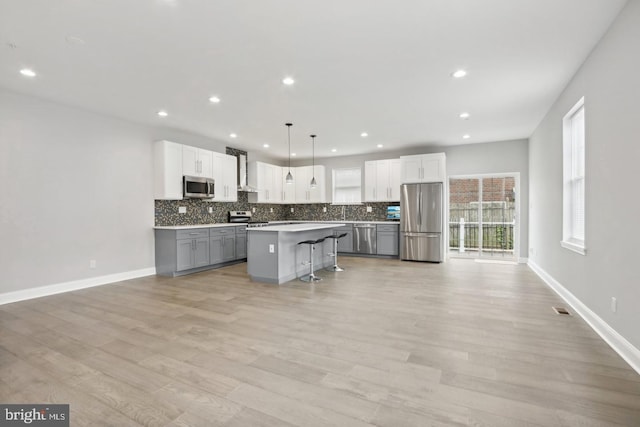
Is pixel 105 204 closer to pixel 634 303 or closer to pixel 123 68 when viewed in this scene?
pixel 123 68

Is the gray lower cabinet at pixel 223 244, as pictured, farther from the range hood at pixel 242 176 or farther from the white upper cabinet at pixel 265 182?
the white upper cabinet at pixel 265 182

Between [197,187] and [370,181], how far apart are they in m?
4.31

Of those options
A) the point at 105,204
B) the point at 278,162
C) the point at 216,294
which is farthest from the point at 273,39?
the point at 278,162

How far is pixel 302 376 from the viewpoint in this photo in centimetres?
224

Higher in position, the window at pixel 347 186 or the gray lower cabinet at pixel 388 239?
the window at pixel 347 186

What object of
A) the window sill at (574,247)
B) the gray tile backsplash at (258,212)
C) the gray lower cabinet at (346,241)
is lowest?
the gray lower cabinet at (346,241)

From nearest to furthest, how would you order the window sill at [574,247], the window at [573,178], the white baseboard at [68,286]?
the window sill at [574,247] < the window at [573,178] < the white baseboard at [68,286]

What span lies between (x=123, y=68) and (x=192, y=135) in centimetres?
317

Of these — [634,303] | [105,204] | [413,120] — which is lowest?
[634,303]

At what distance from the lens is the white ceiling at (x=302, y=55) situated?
8.23 feet

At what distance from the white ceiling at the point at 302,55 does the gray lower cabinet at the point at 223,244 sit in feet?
7.75

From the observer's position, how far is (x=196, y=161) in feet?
21.0

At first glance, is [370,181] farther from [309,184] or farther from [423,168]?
[309,184]

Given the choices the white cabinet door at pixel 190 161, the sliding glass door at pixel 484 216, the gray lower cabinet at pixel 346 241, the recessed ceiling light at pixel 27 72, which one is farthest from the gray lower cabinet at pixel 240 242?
the sliding glass door at pixel 484 216
